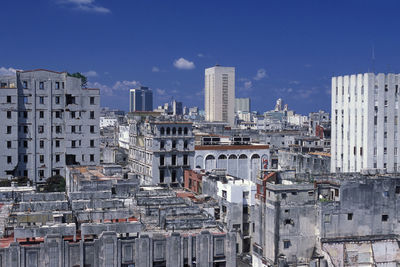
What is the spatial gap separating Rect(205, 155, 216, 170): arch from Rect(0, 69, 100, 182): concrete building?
21.3 metres

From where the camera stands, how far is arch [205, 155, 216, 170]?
10450 cm

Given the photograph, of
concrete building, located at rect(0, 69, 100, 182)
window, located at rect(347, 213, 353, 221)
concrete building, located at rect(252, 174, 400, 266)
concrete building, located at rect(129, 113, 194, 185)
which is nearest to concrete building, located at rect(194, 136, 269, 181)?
concrete building, located at rect(129, 113, 194, 185)

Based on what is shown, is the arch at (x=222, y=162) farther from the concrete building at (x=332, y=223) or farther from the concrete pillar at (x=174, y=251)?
the concrete pillar at (x=174, y=251)

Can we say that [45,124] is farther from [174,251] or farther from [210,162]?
[174,251]

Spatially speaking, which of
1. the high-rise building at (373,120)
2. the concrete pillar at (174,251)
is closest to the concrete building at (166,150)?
the high-rise building at (373,120)

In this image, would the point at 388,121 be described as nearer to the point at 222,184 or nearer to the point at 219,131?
the point at 222,184

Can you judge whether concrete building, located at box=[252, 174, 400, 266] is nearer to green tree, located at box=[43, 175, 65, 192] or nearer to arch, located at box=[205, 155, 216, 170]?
arch, located at box=[205, 155, 216, 170]

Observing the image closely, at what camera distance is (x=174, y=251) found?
130ft

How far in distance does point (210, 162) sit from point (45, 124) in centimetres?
3213

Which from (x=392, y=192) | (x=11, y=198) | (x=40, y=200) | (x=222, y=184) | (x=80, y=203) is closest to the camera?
(x=80, y=203)

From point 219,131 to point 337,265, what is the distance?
112 metres

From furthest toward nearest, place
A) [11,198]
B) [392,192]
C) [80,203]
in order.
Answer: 1. [392,192]
2. [11,198]
3. [80,203]

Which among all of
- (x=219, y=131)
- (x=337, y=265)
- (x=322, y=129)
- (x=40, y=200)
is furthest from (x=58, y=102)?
(x=322, y=129)

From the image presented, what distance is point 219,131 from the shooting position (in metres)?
170
